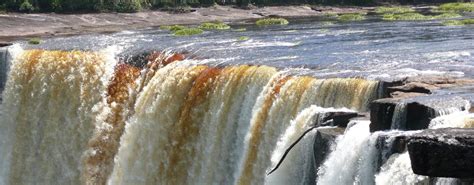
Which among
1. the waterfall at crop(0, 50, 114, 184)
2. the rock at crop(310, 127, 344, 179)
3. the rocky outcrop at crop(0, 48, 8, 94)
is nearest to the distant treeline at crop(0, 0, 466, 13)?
the rocky outcrop at crop(0, 48, 8, 94)

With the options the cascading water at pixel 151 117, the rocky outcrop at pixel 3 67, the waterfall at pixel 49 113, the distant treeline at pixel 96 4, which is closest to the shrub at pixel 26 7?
the distant treeline at pixel 96 4

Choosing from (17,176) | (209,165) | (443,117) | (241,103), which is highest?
(443,117)

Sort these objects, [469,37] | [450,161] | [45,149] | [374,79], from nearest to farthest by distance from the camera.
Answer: [450,161] → [374,79] → [45,149] → [469,37]

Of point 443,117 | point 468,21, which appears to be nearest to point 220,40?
point 468,21

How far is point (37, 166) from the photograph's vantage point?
28219 mm

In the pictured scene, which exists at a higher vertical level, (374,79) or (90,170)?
(374,79)

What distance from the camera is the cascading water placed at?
746 inches

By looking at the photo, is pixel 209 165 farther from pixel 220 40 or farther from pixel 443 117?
pixel 220 40

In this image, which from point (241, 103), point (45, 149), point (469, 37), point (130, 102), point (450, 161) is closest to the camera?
point (450, 161)

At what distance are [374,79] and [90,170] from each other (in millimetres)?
10275

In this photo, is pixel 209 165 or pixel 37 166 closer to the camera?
pixel 209 165

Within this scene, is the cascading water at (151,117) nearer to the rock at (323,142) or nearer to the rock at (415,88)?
the rock at (415,88)

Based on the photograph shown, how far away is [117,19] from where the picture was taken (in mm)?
59156

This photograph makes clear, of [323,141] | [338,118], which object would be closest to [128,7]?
[338,118]
